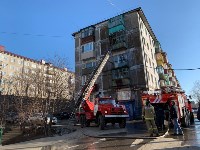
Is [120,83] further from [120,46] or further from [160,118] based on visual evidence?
[160,118]

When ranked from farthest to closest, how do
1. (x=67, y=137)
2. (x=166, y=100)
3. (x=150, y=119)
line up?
(x=166, y=100) → (x=67, y=137) → (x=150, y=119)

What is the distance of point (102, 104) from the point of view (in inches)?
712

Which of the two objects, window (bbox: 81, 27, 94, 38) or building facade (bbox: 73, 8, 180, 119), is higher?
window (bbox: 81, 27, 94, 38)

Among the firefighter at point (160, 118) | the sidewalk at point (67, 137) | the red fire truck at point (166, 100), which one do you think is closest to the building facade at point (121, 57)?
the red fire truck at point (166, 100)

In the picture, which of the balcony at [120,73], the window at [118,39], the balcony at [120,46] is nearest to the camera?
the balcony at [120,73]

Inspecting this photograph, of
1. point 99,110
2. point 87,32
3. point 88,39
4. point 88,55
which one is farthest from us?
point 87,32

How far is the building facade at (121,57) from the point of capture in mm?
34781

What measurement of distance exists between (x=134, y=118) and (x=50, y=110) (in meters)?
15.2

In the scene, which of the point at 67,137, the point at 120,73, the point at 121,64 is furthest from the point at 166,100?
the point at 121,64

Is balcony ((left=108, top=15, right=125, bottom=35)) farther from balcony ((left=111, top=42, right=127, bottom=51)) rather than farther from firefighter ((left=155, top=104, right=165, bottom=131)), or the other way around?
firefighter ((left=155, top=104, right=165, bottom=131))

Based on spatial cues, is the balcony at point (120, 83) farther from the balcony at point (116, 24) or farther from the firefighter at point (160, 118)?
the firefighter at point (160, 118)

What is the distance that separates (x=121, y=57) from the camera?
124 feet

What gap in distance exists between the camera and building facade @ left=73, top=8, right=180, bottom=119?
34.8 meters

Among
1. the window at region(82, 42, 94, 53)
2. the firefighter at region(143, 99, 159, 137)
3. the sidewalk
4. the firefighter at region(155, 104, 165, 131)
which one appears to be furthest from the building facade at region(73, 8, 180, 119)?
the firefighter at region(143, 99, 159, 137)
